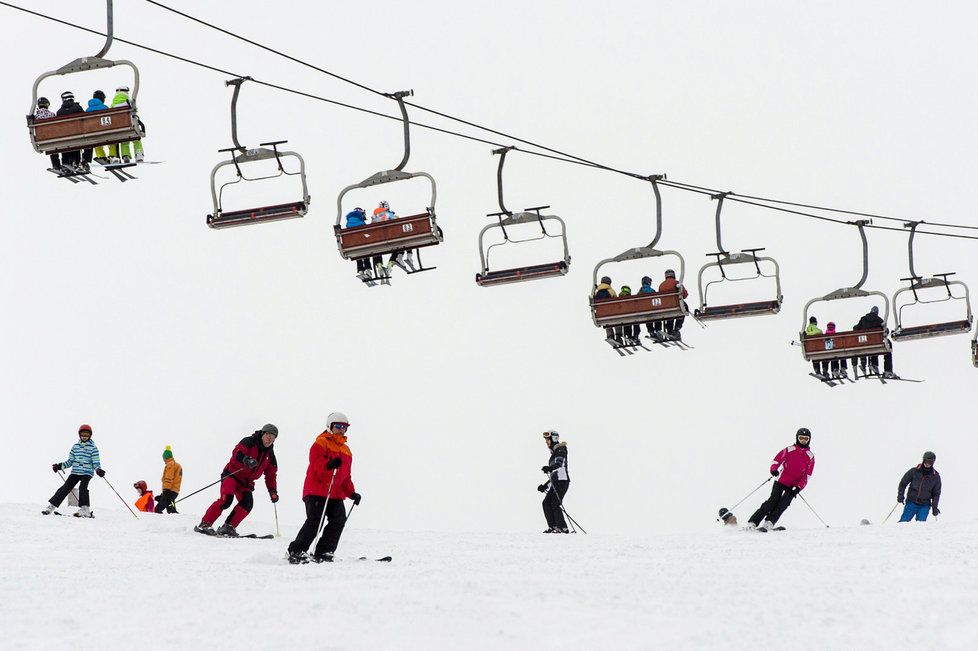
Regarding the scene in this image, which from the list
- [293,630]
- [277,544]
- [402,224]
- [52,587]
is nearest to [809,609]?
[293,630]

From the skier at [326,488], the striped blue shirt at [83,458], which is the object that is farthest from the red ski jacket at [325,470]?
the striped blue shirt at [83,458]

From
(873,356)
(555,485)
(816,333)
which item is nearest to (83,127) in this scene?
(555,485)

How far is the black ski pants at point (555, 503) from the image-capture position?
19.5 meters

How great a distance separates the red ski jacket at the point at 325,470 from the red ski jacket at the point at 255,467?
2.91 metres

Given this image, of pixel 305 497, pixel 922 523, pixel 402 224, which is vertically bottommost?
pixel 922 523

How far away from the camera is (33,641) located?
10.1 m

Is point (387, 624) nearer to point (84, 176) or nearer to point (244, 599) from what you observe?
point (244, 599)

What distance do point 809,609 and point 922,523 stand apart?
25.5 feet

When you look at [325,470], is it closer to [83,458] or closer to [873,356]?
[83,458]

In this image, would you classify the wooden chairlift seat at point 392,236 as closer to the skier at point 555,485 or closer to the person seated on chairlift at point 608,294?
the skier at point 555,485

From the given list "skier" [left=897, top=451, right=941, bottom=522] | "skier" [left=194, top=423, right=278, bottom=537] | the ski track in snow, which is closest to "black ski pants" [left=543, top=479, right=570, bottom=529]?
the ski track in snow

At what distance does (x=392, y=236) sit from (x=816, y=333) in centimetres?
904

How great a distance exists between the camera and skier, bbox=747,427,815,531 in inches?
729

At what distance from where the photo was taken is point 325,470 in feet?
47.6
